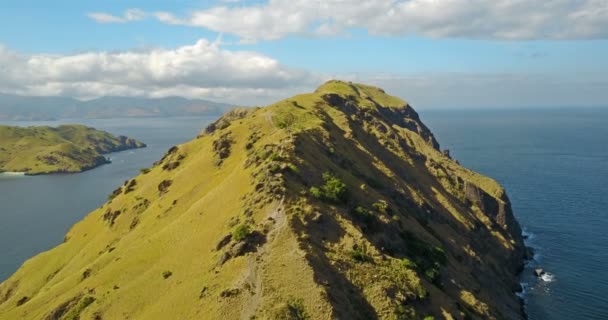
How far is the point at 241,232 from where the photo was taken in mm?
76625

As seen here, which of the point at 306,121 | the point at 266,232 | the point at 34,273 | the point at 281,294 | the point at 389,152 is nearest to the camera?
the point at 281,294

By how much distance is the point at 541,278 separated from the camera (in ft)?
439

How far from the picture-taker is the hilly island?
68.8 meters

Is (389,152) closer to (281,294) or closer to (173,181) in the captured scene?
(173,181)

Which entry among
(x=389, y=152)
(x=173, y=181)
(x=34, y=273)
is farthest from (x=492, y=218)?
(x=34, y=273)

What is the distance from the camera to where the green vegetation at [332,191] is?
3474 inches

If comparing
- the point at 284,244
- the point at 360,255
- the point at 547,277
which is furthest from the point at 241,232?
the point at 547,277

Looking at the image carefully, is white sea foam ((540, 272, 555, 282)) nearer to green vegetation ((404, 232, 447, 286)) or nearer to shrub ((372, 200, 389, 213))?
green vegetation ((404, 232, 447, 286))

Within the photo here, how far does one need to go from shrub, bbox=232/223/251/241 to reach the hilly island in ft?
0.88

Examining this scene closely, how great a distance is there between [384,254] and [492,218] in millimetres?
100651

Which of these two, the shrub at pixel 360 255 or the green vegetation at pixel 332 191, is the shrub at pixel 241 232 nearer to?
the green vegetation at pixel 332 191

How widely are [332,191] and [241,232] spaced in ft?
74.6

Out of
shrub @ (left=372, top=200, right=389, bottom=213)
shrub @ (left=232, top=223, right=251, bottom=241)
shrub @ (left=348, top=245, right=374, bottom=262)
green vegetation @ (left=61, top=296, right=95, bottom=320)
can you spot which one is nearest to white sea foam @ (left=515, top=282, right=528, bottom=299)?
shrub @ (left=372, top=200, right=389, bottom=213)

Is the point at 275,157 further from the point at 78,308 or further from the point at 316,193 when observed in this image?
the point at 78,308
